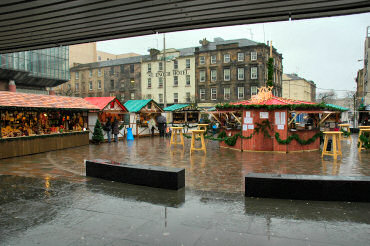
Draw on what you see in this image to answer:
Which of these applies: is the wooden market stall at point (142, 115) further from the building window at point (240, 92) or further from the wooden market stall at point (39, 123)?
the building window at point (240, 92)

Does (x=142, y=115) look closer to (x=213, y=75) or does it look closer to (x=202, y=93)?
(x=202, y=93)

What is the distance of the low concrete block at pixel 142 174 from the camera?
668cm

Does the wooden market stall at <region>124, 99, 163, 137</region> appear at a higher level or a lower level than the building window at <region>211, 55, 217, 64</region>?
lower

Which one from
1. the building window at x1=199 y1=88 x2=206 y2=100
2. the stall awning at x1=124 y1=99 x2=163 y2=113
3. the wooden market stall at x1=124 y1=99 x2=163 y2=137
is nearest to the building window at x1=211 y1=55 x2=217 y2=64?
the building window at x1=199 y1=88 x2=206 y2=100

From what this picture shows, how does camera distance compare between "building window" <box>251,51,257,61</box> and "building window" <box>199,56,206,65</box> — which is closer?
"building window" <box>251,51,257,61</box>

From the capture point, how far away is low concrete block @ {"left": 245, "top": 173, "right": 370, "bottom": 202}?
5578 millimetres

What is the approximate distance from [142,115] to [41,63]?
78.4 ft

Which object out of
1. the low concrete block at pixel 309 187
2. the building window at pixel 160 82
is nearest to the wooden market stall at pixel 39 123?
the low concrete block at pixel 309 187

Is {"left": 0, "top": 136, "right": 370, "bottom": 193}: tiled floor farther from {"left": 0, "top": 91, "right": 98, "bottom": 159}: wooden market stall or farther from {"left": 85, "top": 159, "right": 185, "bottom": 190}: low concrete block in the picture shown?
{"left": 0, "top": 91, "right": 98, "bottom": 159}: wooden market stall

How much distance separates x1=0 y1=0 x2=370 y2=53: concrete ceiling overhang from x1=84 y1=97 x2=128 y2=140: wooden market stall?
602 inches

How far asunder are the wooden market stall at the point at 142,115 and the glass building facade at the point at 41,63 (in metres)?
18.5

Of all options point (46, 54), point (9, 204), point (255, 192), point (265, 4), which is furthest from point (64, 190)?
point (46, 54)

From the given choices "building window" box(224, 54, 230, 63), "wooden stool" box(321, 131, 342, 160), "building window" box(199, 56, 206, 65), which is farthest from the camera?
"building window" box(199, 56, 206, 65)

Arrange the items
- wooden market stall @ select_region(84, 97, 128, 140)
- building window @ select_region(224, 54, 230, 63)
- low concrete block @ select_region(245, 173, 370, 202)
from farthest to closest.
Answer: building window @ select_region(224, 54, 230, 63), wooden market stall @ select_region(84, 97, 128, 140), low concrete block @ select_region(245, 173, 370, 202)
